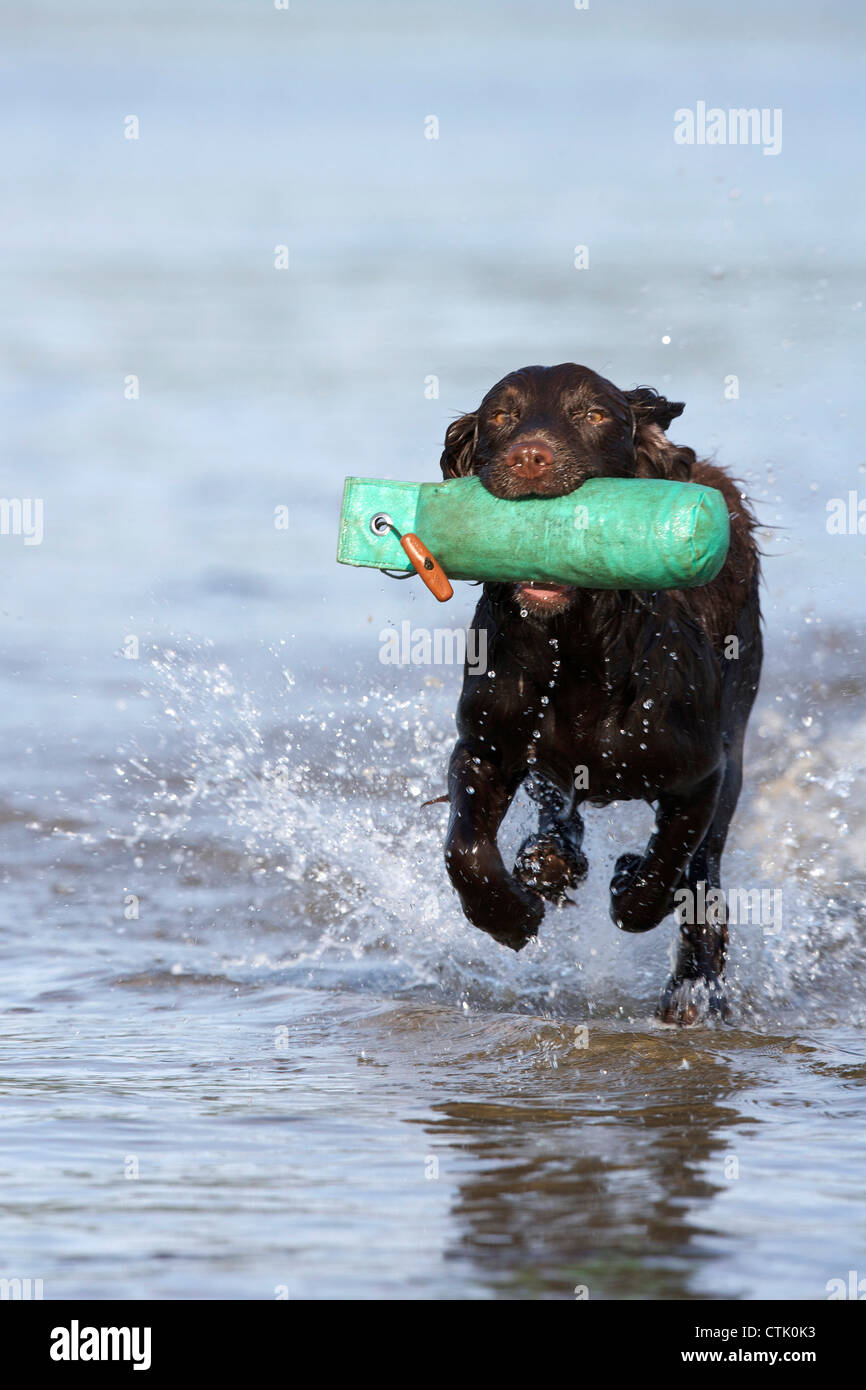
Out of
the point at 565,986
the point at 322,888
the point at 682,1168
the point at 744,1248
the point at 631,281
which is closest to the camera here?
the point at 744,1248

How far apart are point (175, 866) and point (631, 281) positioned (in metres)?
11.0

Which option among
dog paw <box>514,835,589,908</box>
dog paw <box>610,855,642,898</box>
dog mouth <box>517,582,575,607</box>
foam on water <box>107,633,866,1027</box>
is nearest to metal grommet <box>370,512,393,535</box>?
dog mouth <box>517,582,575,607</box>

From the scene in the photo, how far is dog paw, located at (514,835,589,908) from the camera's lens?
18.0 feet

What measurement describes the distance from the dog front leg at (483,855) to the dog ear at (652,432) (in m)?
0.99

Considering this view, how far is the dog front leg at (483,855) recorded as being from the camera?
16.3ft

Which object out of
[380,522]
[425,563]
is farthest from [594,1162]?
[380,522]

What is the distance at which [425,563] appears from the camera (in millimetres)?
4711

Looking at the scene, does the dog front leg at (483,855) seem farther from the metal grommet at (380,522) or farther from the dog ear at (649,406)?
the dog ear at (649,406)

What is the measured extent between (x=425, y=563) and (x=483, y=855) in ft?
2.95

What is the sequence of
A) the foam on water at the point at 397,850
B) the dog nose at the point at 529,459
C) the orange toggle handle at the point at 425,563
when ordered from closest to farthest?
1. the dog nose at the point at 529,459
2. the orange toggle handle at the point at 425,563
3. the foam on water at the point at 397,850

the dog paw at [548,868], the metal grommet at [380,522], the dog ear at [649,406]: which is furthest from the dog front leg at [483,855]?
the dog ear at [649,406]

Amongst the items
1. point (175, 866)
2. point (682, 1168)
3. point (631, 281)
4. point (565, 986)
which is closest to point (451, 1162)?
point (682, 1168)

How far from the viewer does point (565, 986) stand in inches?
226
